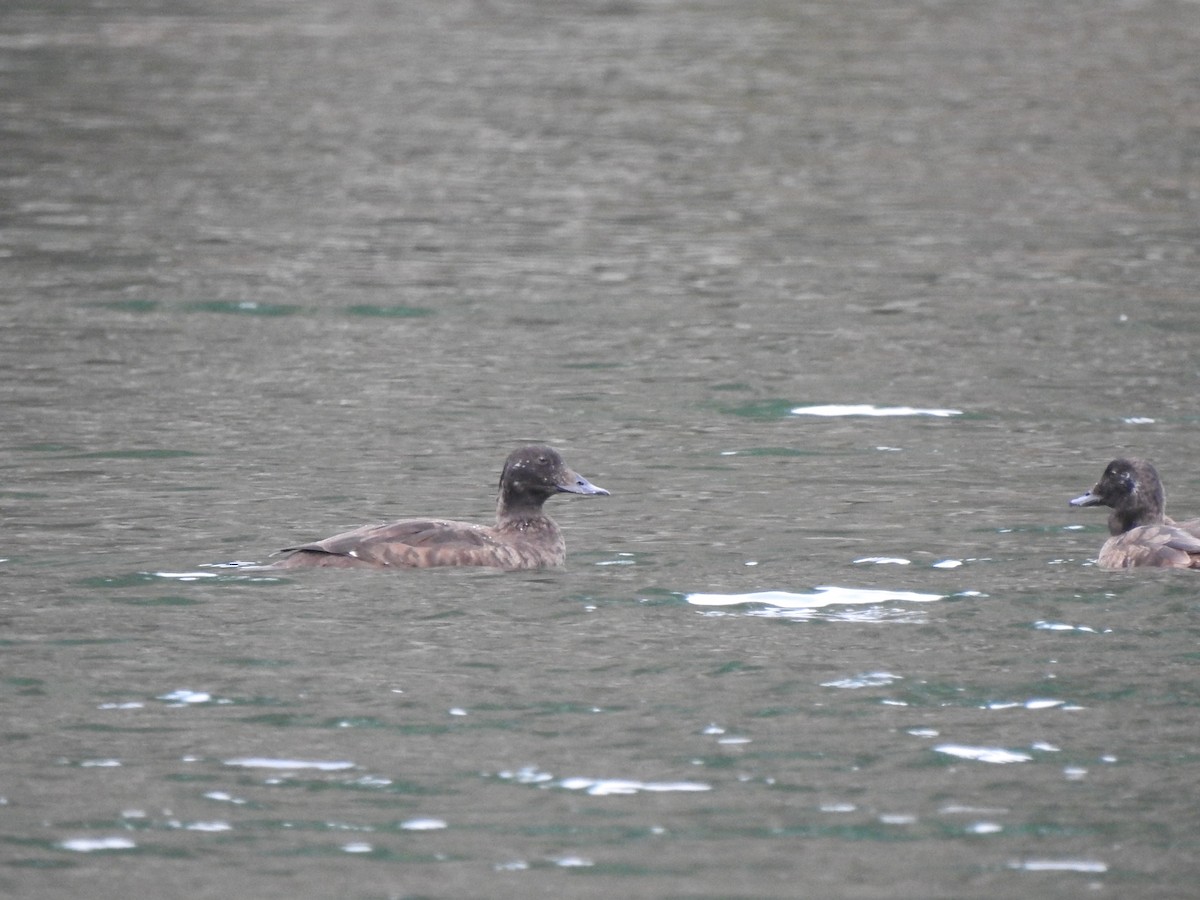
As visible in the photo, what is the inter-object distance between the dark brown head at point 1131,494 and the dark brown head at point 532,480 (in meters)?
2.88

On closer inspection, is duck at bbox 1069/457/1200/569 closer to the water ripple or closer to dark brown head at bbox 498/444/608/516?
the water ripple

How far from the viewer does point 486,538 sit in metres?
12.3

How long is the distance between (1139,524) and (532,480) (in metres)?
3.45

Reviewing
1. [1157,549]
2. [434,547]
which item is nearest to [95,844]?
[434,547]

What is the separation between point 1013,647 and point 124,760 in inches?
165

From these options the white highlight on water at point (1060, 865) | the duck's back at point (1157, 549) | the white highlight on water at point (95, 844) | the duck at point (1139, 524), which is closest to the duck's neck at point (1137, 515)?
the duck at point (1139, 524)

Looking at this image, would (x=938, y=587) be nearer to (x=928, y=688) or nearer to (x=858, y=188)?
(x=928, y=688)

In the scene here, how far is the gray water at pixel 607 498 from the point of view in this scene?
339 inches

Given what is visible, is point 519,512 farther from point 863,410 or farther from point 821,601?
point 863,410

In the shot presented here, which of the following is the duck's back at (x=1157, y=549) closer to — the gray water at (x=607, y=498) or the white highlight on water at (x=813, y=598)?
the gray water at (x=607, y=498)

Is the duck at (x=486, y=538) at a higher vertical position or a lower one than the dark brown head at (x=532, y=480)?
lower

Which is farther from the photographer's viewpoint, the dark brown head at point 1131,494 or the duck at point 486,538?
the dark brown head at point 1131,494

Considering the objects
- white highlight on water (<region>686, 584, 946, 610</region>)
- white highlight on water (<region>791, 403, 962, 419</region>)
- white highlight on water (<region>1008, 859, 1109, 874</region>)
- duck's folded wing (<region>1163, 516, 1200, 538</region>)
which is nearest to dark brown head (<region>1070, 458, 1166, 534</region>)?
duck's folded wing (<region>1163, 516, 1200, 538</region>)

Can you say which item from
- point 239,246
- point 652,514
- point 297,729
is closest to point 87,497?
point 652,514
